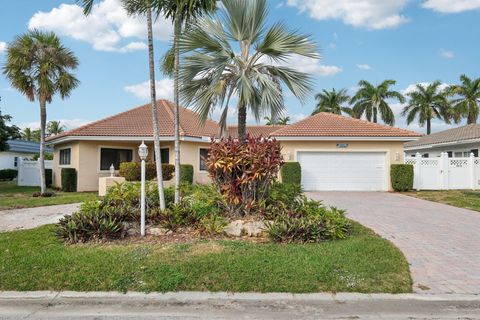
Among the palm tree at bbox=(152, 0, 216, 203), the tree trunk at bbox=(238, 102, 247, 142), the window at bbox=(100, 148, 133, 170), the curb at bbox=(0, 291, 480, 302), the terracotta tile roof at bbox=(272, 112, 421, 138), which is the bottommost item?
the curb at bbox=(0, 291, 480, 302)

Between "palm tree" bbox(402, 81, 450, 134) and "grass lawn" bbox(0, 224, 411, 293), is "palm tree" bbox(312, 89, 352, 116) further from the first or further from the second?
"grass lawn" bbox(0, 224, 411, 293)

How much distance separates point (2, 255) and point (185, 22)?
5.82 metres

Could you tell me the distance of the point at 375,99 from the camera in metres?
37.2

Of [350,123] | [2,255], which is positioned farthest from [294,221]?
[350,123]

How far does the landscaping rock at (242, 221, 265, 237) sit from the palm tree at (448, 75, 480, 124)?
1432 inches

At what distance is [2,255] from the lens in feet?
19.0

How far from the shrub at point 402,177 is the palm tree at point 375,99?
855 inches

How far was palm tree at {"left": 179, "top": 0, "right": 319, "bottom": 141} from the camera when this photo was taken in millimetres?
8039

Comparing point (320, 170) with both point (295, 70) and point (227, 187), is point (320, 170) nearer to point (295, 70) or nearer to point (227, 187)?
point (295, 70)

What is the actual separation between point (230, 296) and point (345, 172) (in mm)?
14839

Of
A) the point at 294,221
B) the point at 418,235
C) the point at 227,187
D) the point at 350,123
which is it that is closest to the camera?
the point at 294,221

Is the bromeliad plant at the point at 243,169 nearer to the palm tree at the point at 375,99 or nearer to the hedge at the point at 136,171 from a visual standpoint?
the hedge at the point at 136,171

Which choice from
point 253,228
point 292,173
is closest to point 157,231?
point 253,228

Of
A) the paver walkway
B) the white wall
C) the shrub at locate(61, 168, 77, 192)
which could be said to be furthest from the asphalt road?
the white wall
